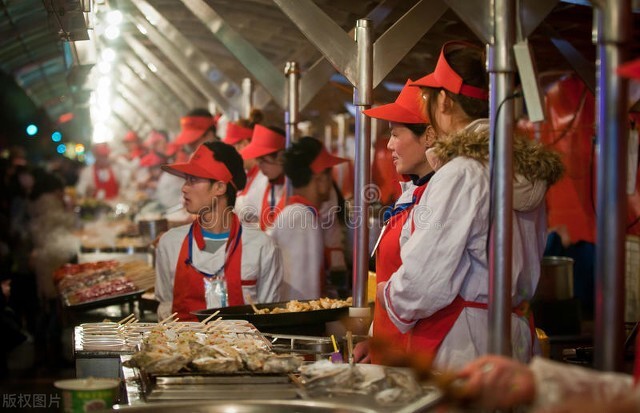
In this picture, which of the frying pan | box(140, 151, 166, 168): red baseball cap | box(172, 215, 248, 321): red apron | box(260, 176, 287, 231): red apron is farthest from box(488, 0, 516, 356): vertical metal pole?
box(140, 151, 166, 168): red baseball cap

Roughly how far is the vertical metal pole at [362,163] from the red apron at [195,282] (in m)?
0.86

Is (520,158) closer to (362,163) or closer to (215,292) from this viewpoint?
(362,163)

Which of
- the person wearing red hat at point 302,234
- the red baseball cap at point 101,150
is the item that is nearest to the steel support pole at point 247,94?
the person wearing red hat at point 302,234

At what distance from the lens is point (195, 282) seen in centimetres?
636

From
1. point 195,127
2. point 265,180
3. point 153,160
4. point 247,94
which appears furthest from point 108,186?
point 265,180

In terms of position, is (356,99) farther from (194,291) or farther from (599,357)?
(599,357)

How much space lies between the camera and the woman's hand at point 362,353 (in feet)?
14.6

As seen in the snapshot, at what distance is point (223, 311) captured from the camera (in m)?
5.79

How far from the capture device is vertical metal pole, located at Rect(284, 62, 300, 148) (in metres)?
7.96

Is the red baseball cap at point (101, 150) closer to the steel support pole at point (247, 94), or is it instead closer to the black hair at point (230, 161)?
the steel support pole at point (247, 94)

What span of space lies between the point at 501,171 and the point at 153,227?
8028 mm

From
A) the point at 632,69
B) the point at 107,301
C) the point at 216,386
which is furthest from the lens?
the point at 107,301

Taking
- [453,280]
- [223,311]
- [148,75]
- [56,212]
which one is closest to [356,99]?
[223,311]

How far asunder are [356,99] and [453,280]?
1.91m
